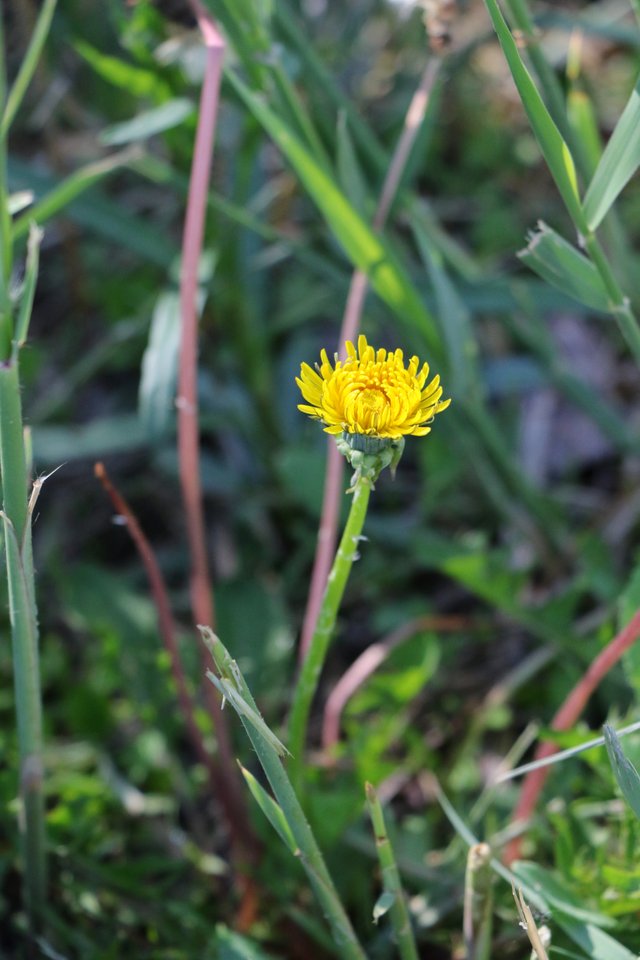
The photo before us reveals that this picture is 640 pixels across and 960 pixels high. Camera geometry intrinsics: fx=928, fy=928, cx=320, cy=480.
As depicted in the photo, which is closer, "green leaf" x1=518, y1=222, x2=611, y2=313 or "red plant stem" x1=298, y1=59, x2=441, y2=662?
"green leaf" x1=518, y1=222, x2=611, y2=313

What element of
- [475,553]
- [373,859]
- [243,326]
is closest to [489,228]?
[243,326]

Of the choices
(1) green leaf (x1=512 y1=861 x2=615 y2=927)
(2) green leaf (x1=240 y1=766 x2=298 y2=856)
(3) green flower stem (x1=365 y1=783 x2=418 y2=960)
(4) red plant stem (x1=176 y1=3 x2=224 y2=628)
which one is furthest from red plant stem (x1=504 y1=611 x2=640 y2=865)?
(4) red plant stem (x1=176 y1=3 x2=224 y2=628)

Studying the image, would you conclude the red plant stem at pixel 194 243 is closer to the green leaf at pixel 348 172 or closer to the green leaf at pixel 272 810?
the green leaf at pixel 348 172

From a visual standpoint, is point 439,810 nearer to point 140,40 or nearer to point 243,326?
point 243,326

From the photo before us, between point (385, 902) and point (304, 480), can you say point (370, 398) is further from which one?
point (304, 480)

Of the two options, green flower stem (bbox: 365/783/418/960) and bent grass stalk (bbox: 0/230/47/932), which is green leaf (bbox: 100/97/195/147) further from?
green flower stem (bbox: 365/783/418/960)

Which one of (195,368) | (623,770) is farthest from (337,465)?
(623,770)

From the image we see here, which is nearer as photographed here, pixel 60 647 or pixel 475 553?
pixel 475 553
